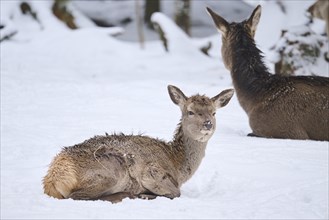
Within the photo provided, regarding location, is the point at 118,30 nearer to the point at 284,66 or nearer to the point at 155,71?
the point at 155,71

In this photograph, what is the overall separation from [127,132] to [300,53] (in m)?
6.12

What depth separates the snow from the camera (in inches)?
276

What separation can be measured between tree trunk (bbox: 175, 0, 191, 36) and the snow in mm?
4227

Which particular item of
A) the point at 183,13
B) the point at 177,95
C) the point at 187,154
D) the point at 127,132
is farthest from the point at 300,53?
the point at 183,13

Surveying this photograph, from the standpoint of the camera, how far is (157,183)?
7645mm

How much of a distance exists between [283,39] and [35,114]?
20.5 ft

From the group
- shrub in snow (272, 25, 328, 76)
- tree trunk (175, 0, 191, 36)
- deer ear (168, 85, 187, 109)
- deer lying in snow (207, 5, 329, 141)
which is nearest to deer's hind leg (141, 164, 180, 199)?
deer ear (168, 85, 187, 109)

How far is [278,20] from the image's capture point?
19719mm

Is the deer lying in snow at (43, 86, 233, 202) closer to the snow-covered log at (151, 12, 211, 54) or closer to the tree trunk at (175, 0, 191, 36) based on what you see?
the snow-covered log at (151, 12, 211, 54)

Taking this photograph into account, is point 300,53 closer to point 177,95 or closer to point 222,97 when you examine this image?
point 222,97

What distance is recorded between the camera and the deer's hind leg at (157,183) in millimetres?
7621

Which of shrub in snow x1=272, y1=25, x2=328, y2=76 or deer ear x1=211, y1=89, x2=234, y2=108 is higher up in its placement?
deer ear x1=211, y1=89, x2=234, y2=108

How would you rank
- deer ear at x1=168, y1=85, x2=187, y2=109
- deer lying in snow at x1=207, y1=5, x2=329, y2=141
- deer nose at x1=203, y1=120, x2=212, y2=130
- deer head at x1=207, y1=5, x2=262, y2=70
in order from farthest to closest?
deer head at x1=207, y1=5, x2=262, y2=70 < deer lying in snow at x1=207, y1=5, x2=329, y2=141 < deer ear at x1=168, y1=85, x2=187, y2=109 < deer nose at x1=203, y1=120, x2=212, y2=130

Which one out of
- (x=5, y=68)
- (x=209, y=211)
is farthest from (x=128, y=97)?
(x=209, y=211)
